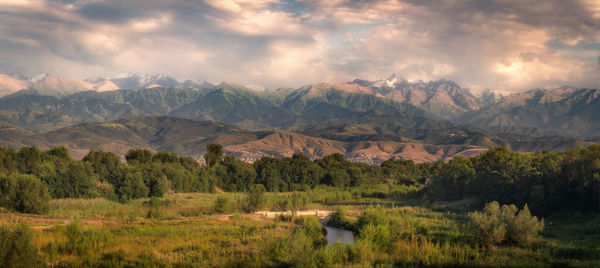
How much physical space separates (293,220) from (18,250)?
29620mm

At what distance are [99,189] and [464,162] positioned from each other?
66.2 meters

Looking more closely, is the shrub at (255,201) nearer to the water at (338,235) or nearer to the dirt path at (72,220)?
the dirt path at (72,220)

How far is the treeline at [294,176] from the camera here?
48781 mm

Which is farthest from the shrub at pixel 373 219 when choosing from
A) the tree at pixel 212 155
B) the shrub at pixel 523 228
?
the tree at pixel 212 155

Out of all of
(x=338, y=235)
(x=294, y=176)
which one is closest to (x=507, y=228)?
(x=338, y=235)

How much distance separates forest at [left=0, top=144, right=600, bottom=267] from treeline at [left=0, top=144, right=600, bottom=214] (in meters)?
0.22

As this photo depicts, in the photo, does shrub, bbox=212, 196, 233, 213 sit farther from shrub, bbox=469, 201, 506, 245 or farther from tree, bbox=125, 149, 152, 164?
tree, bbox=125, 149, 152, 164

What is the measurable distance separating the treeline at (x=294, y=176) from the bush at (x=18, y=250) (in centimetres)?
3199

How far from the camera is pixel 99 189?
74.9 m

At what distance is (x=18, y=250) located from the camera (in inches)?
826

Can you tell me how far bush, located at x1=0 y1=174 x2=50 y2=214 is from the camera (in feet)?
161

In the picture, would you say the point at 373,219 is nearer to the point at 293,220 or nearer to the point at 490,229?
the point at 490,229

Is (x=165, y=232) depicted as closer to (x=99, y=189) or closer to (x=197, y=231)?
(x=197, y=231)

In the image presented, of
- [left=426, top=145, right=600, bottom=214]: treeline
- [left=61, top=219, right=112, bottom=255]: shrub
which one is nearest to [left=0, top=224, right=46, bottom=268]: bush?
[left=61, top=219, right=112, bottom=255]: shrub
